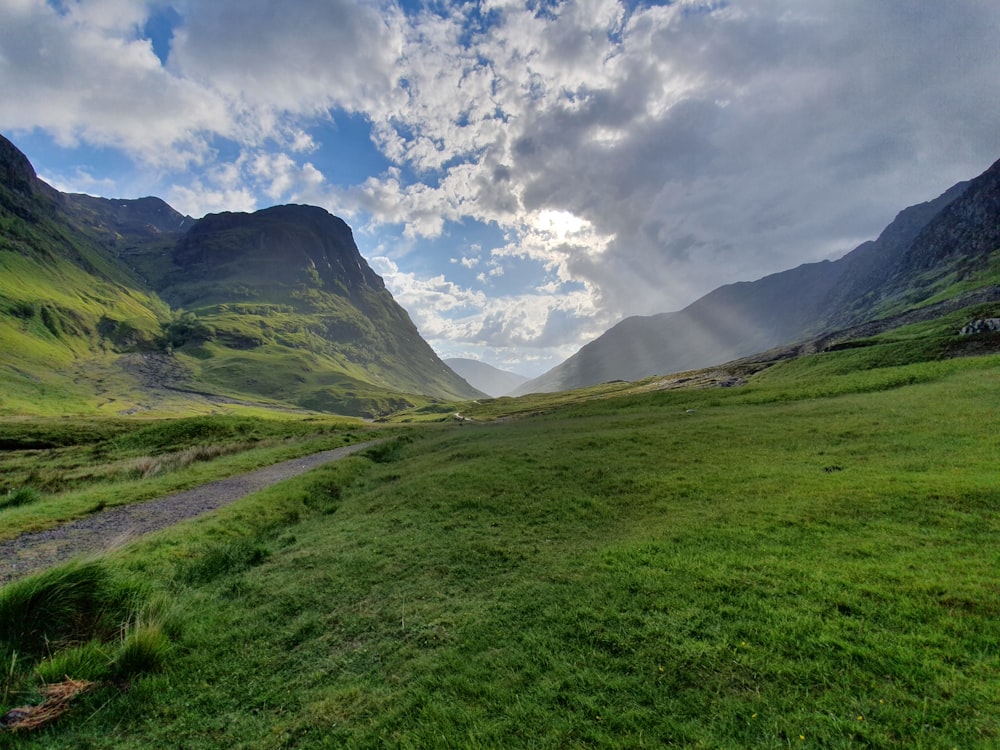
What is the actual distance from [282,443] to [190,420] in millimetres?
13025

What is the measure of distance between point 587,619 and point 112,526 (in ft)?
68.9

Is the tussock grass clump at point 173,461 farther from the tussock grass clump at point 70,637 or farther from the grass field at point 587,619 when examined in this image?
the tussock grass clump at point 70,637

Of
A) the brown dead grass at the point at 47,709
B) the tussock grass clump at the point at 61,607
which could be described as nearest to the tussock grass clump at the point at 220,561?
the tussock grass clump at the point at 61,607

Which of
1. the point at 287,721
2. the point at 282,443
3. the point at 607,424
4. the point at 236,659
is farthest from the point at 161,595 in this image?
the point at 282,443

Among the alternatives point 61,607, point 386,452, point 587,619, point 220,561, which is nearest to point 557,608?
point 587,619

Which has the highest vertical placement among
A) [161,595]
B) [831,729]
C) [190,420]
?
[190,420]

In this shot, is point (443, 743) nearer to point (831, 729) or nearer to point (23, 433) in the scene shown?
point (831, 729)

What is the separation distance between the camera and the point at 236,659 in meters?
8.80


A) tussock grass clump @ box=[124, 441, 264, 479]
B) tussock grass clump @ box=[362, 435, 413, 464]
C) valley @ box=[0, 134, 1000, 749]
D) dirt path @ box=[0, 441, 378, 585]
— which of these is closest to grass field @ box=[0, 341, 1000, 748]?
valley @ box=[0, 134, 1000, 749]

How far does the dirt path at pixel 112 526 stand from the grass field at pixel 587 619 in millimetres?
2510

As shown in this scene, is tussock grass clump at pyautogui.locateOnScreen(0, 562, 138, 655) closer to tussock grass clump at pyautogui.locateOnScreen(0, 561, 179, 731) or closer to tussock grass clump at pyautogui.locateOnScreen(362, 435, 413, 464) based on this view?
tussock grass clump at pyautogui.locateOnScreen(0, 561, 179, 731)

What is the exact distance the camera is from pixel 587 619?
340 inches

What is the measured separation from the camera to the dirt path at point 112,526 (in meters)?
14.0

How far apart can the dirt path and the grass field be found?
2.51m
